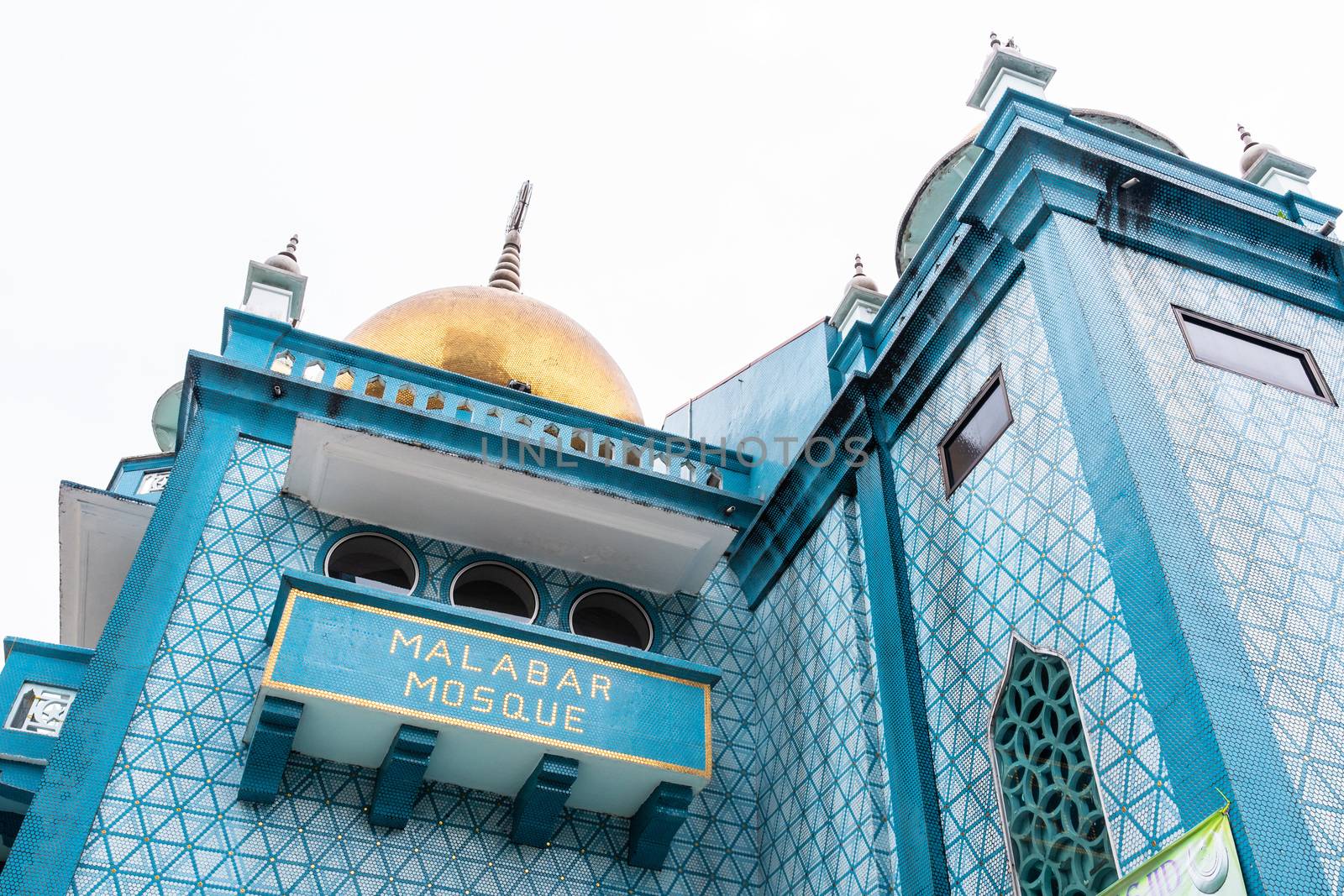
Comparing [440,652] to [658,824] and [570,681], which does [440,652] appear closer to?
[570,681]

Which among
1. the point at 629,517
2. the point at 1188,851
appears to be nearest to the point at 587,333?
the point at 629,517

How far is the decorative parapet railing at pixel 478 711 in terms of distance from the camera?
Result: 7762 mm

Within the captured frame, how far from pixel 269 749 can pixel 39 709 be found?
1.63m

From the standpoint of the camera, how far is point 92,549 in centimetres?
1003

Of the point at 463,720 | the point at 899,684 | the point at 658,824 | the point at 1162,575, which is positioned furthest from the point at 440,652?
the point at 1162,575

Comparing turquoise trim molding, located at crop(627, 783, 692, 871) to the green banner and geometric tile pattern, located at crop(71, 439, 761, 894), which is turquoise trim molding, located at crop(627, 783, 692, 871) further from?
the green banner

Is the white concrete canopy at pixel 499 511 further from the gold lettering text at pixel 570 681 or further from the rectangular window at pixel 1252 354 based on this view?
the rectangular window at pixel 1252 354

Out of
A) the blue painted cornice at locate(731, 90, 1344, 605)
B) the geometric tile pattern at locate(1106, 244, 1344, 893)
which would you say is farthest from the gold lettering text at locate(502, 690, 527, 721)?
the geometric tile pattern at locate(1106, 244, 1344, 893)

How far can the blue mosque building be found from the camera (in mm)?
6160

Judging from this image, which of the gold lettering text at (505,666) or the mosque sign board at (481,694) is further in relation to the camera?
the gold lettering text at (505,666)

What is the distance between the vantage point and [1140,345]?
719 centimetres

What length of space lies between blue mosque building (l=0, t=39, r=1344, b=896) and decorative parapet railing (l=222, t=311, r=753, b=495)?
36mm

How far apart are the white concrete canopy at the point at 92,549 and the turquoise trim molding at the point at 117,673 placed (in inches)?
32.4

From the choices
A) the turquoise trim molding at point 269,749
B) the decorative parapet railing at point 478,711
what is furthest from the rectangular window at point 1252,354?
the turquoise trim molding at point 269,749
